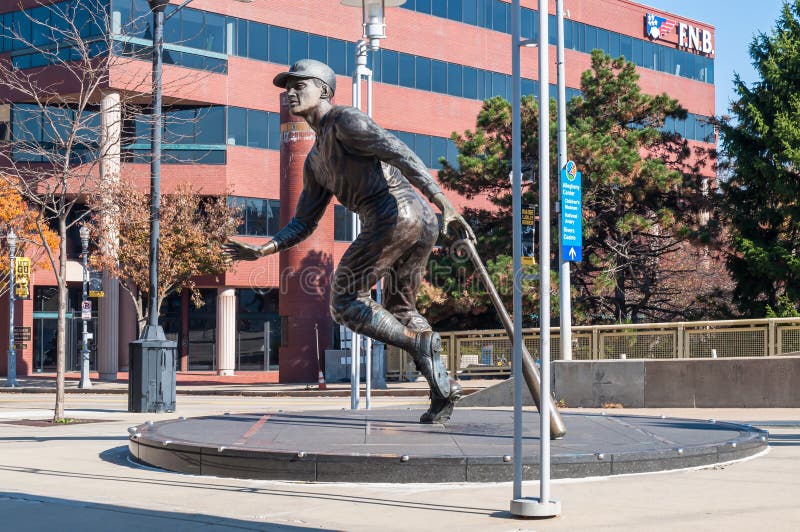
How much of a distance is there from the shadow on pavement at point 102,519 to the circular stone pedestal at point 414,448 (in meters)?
1.50

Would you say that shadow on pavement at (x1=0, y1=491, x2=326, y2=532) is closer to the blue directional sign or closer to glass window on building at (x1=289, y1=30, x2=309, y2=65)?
the blue directional sign

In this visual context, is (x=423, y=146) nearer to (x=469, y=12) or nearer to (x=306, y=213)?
(x=469, y=12)

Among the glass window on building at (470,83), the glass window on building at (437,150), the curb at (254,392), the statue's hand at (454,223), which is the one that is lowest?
the curb at (254,392)

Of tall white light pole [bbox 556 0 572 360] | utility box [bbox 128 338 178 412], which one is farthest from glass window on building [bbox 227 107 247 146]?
utility box [bbox 128 338 178 412]

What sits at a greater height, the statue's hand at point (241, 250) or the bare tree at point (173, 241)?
the bare tree at point (173, 241)

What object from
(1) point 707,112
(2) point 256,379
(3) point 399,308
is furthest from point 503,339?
(1) point 707,112

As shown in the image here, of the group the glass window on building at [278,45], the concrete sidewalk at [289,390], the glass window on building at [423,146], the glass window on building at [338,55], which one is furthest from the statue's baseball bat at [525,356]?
the glass window on building at [423,146]

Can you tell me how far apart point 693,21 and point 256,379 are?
32424 mm

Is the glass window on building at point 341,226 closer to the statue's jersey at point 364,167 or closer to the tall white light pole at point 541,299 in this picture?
the statue's jersey at point 364,167

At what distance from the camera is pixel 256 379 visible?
1642 inches

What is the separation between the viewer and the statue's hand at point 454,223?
29.0 ft

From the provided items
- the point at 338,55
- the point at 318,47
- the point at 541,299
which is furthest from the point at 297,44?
the point at 541,299

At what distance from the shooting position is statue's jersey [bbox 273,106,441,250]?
30.8 feet

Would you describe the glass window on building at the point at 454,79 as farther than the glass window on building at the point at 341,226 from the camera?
Yes
